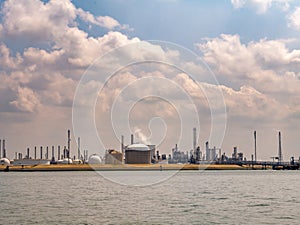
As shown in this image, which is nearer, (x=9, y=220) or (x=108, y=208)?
(x=9, y=220)

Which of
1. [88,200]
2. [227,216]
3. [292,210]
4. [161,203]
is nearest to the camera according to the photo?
[227,216]

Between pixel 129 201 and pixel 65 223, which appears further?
pixel 129 201

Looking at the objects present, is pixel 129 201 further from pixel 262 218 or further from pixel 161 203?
pixel 262 218

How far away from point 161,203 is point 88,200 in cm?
1147

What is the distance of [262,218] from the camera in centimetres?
5378

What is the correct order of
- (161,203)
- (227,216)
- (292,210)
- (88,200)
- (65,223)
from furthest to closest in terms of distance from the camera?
(88,200) < (161,203) < (292,210) < (227,216) < (65,223)

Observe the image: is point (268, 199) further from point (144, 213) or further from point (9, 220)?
point (9, 220)

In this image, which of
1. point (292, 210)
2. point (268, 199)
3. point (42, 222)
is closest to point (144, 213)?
point (42, 222)

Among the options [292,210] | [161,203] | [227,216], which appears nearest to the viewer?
[227,216]

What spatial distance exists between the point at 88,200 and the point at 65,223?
24295 millimetres

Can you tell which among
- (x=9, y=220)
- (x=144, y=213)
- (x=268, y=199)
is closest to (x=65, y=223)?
(x=9, y=220)

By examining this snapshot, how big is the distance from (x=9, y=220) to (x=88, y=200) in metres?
21.9

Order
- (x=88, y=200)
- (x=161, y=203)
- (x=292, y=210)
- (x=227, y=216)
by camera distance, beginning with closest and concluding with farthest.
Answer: (x=227, y=216), (x=292, y=210), (x=161, y=203), (x=88, y=200)

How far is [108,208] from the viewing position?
209 ft
